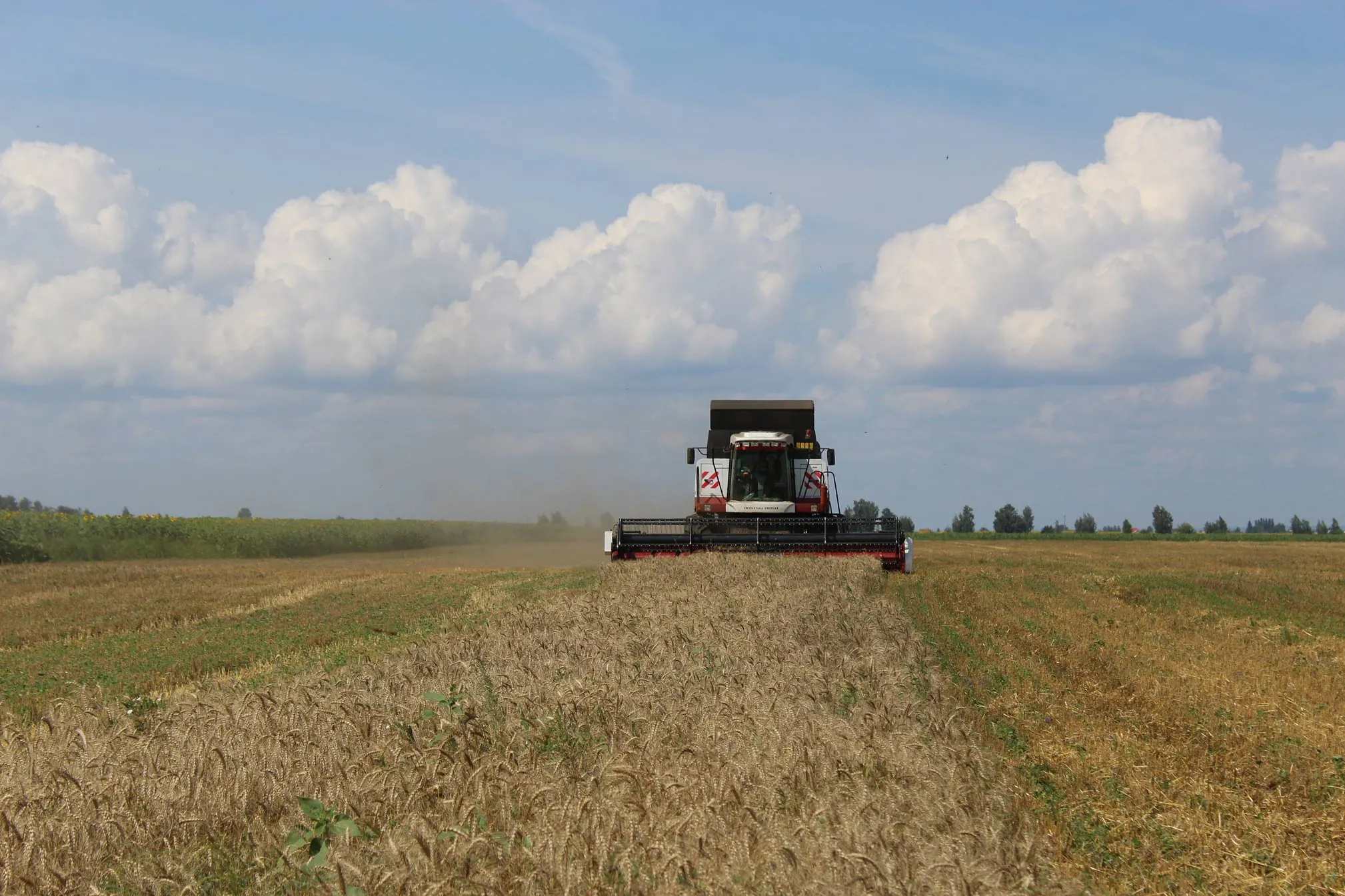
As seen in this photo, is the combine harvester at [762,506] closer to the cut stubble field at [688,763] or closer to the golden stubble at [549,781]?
the cut stubble field at [688,763]

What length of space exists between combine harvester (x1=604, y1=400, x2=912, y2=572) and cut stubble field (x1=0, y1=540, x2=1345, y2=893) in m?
9.43

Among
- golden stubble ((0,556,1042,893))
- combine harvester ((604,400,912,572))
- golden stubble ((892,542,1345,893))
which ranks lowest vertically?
golden stubble ((892,542,1345,893))

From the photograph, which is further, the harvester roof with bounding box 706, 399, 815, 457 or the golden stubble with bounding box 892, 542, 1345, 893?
the harvester roof with bounding box 706, 399, 815, 457

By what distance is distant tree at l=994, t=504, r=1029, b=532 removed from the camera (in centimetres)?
11038

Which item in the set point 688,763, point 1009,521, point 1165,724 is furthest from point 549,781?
point 1009,521

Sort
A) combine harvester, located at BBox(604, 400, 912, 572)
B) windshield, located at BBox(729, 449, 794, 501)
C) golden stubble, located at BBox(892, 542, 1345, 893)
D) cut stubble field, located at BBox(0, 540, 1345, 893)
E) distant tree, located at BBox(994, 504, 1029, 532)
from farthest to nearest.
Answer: distant tree, located at BBox(994, 504, 1029, 532)
windshield, located at BBox(729, 449, 794, 501)
combine harvester, located at BBox(604, 400, 912, 572)
golden stubble, located at BBox(892, 542, 1345, 893)
cut stubble field, located at BBox(0, 540, 1345, 893)

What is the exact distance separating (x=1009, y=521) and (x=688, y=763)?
11024 centimetres

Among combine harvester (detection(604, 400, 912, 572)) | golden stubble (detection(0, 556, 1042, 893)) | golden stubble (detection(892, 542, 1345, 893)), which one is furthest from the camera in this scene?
combine harvester (detection(604, 400, 912, 572))

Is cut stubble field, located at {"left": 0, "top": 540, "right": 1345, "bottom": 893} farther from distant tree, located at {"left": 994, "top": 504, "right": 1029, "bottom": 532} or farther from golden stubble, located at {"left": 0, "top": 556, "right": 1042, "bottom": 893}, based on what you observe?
distant tree, located at {"left": 994, "top": 504, "right": 1029, "bottom": 532}

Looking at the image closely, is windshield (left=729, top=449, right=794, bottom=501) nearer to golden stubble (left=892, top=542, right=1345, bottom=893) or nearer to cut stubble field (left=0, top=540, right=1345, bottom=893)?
golden stubble (left=892, top=542, right=1345, bottom=893)

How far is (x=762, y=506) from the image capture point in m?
27.7

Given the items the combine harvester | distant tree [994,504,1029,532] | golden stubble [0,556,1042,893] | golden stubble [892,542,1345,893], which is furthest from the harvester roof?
distant tree [994,504,1029,532]

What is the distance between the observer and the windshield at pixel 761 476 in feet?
91.7

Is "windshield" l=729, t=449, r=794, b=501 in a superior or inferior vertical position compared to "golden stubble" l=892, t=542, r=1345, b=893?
superior
